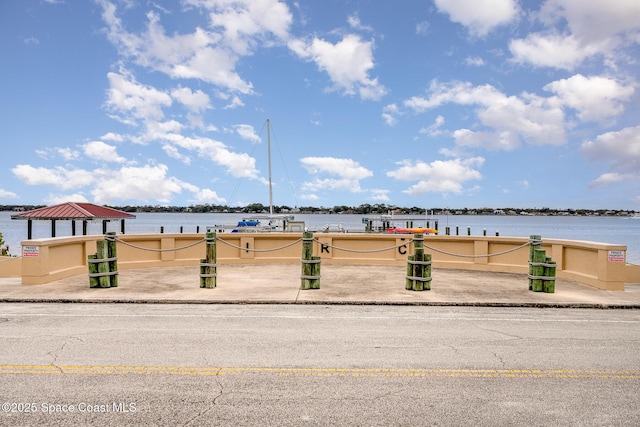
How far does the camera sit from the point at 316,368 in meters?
6.33

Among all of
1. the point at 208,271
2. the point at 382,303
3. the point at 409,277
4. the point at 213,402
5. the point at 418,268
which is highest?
the point at 418,268

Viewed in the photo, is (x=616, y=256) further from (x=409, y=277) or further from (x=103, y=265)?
(x=103, y=265)

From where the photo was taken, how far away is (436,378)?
19.7 ft

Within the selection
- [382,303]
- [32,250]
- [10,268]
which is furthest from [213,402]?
[10,268]

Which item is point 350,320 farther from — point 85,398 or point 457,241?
point 457,241

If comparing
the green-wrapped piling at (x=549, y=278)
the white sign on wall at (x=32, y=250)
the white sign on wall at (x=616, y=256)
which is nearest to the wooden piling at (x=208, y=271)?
the white sign on wall at (x=32, y=250)

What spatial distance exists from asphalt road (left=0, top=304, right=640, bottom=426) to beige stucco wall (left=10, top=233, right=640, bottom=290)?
3.77 metres

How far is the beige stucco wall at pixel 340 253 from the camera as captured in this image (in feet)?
44.2

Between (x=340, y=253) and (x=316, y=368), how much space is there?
13.0m

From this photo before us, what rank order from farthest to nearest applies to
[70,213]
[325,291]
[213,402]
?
1. [70,213]
2. [325,291]
3. [213,402]

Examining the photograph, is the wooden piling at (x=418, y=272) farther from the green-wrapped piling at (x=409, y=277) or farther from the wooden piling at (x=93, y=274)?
the wooden piling at (x=93, y=274)

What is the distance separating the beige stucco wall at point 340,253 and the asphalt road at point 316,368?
3774 mm

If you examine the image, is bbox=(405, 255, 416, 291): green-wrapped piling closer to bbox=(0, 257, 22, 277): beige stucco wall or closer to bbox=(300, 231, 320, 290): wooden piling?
bbox=(300, 231, 320, 290): wooden piling

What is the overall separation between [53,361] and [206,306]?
4.46 m
